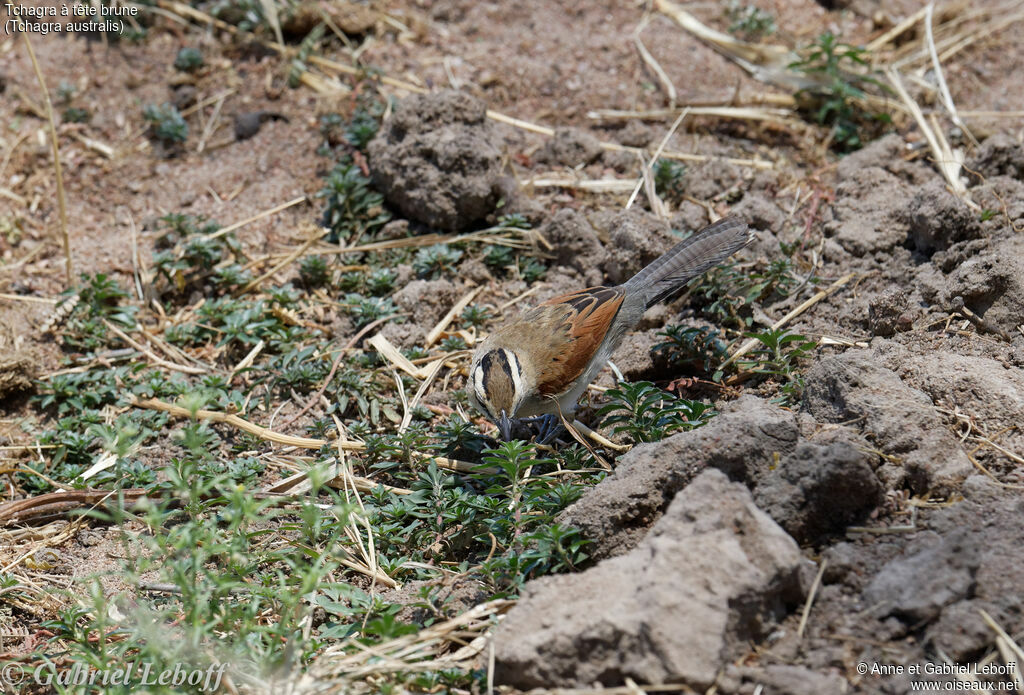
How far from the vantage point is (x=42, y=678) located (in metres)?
4.24

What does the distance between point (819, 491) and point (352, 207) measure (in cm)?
506

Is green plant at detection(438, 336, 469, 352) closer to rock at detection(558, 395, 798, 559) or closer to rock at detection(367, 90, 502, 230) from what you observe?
rock at detection(367, 90, 502, 230)

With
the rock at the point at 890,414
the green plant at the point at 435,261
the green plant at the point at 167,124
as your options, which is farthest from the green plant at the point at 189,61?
the rock at the point at 890,414

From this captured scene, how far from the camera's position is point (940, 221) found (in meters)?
6.04

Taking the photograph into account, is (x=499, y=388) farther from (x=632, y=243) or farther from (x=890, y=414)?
(x=890, y=414)

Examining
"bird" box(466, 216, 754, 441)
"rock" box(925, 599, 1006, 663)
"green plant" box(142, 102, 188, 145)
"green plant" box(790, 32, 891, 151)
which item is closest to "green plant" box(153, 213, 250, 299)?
"green plant" box(142, 102, 188, 145)

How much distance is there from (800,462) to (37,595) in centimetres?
422

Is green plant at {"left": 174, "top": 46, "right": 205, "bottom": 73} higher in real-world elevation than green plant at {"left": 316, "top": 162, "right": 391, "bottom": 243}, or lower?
higher

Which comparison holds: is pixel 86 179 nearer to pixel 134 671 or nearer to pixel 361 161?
pixel 361 161

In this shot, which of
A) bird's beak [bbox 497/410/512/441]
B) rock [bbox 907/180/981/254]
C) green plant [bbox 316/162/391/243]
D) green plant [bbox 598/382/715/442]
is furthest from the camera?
green plant [bbox 316/162/391/243]

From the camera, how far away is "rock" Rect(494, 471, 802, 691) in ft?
10.7

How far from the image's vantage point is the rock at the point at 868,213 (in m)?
6.61

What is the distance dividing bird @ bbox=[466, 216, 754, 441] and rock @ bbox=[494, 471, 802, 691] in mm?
1867

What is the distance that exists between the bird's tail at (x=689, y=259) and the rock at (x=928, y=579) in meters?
2.85
